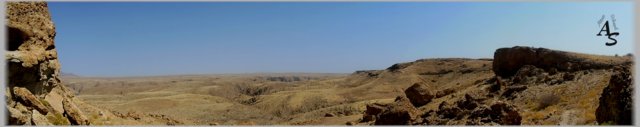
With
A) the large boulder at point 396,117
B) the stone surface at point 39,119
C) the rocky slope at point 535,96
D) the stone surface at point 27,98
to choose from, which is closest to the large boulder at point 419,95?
the rocky slope at point 535,96

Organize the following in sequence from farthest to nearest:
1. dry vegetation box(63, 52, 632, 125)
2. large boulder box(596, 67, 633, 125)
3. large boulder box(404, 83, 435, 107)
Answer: large boulder box(404, 83, 435, 107)
dry vegetation box(63, 52, 632, 125)
large boulder box(596, 67, 633, 125)

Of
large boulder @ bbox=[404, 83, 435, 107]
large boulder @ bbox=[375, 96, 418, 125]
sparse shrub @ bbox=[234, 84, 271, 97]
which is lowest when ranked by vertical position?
sparse shrub @ bbox=[234, 84, 271, 97]

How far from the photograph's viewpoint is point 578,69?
32.2m

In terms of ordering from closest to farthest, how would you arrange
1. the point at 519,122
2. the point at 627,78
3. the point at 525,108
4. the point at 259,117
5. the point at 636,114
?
the point at 636,114 < the point at 627,78 < the point at 519,122 < the point at 525,108 < the point at 259,117

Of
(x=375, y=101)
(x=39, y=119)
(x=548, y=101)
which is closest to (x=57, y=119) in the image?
(x=39, y=119)

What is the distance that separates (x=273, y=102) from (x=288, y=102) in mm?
2861

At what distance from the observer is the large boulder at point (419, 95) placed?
35.2 meters

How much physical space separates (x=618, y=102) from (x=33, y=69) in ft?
48.1

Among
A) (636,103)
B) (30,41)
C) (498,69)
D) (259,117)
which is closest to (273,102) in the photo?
(259,117)

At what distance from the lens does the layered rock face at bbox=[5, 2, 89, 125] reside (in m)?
14.5

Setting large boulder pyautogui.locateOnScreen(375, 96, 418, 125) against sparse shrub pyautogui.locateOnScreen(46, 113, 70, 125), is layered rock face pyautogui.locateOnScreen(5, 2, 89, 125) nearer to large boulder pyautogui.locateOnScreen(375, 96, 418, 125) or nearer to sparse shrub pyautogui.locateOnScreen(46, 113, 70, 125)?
sparse shrub pyautogui.locateOnScreen(46, 113, 70, 125)

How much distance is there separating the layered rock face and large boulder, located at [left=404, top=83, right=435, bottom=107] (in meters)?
20.5

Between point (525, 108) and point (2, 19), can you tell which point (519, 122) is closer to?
point (525, 108)

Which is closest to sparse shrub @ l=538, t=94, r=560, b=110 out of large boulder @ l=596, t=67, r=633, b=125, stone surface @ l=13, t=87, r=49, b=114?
large boulder @ l=596, t=67, r=633, b=125
